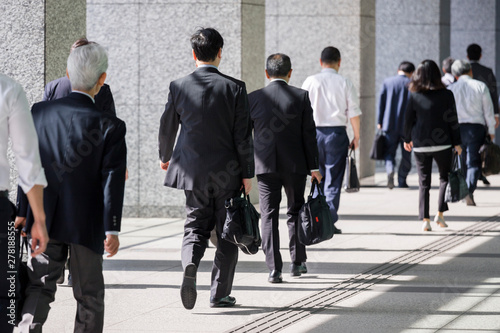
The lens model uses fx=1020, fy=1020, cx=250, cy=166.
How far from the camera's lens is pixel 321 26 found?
592 inches

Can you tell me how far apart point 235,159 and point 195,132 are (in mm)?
305

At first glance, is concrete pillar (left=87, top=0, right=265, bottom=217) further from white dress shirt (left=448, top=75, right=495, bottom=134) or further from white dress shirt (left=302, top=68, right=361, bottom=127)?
white dress shirt (left=448, top=75, right=495, bottom=134)

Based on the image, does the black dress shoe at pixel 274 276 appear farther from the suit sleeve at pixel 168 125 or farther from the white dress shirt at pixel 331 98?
the white dress shirt at pixel 331 98

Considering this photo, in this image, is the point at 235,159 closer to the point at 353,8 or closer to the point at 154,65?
the point at 154,65

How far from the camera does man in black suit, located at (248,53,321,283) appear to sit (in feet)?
24.9

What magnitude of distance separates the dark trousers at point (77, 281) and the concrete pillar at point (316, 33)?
1038 centimetres

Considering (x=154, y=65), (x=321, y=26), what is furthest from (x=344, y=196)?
(x=154, y=65)

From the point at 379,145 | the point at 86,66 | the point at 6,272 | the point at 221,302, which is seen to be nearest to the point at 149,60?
the point at 379,145

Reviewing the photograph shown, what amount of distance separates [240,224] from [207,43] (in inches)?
46.1

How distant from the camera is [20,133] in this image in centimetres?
425

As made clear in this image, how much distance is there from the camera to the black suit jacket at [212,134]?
6.39m

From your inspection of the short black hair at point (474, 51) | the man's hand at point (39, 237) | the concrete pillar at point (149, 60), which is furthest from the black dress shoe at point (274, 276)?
the short black hair at point (474, 51)

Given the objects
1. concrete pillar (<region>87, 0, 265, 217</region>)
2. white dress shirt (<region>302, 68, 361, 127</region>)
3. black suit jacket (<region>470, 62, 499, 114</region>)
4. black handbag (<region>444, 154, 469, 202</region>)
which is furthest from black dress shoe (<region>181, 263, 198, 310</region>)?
black suit jacket (<region>470, 62, 499, 114</region>)

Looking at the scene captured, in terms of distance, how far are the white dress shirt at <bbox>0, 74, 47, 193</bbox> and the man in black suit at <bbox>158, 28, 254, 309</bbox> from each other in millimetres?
2184
